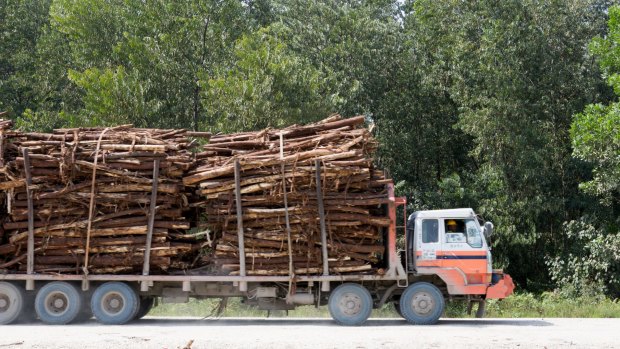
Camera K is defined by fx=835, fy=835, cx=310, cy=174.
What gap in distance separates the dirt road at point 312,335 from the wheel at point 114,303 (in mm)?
320

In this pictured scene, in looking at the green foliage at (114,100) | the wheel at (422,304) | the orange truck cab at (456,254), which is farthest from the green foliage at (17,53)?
the wheel at (422,304)

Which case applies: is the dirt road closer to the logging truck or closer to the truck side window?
the logging truck

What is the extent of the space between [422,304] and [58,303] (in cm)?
799

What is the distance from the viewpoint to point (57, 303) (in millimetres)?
18297

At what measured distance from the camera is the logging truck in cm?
1816

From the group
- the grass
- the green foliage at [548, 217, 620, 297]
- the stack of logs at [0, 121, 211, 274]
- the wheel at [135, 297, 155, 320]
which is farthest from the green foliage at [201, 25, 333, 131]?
the green foliage at [548, 217, 620, 297]

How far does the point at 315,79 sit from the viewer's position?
3106 cm

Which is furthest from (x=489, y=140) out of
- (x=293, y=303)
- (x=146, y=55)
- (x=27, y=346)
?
(x=27, y=346)

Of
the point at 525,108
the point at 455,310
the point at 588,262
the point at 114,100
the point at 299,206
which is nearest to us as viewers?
the point at 299,206

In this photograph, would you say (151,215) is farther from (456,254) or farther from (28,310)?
(456,254)

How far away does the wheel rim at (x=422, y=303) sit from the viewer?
18.4 m

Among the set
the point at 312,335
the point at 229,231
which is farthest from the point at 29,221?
the point at 312,335

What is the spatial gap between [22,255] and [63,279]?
1.12m

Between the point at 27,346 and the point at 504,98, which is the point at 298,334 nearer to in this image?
the point at 27,346
